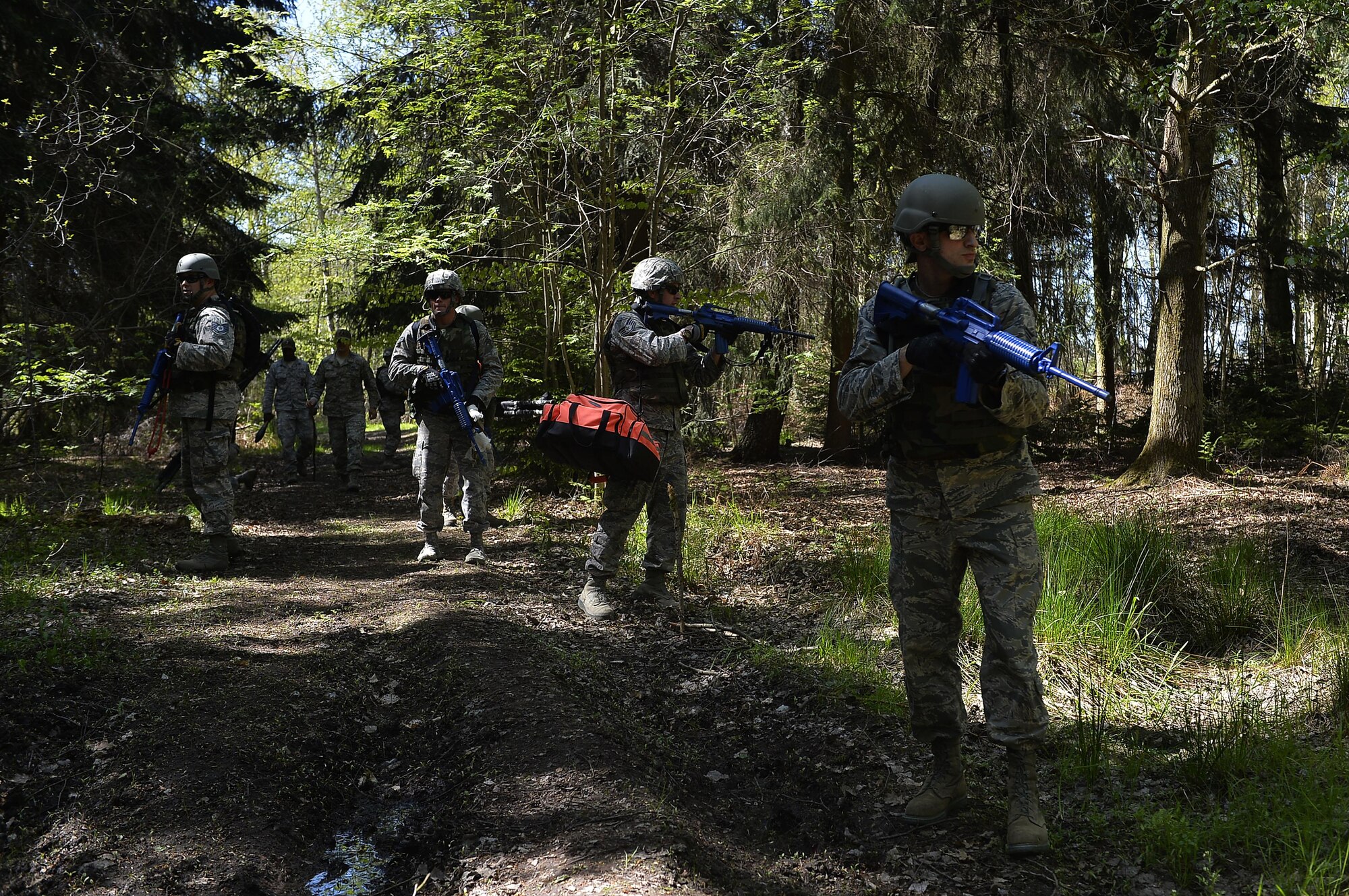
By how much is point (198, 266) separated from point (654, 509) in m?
4.09

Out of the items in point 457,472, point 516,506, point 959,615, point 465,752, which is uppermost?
point 457,472

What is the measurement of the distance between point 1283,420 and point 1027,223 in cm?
459

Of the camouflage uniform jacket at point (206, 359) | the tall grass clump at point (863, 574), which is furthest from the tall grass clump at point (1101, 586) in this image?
the camouflage uniform jacket at point (206, 359)

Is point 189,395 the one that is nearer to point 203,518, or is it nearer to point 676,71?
point 203,518

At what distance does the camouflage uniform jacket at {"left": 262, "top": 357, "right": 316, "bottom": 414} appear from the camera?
13930 mm

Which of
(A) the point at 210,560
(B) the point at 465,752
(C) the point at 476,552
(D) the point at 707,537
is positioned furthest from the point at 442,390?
(B) the point at 465,752

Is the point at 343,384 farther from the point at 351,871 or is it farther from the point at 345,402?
the point at 351,871

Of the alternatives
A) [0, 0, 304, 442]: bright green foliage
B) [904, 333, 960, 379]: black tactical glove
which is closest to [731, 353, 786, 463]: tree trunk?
[0, 0, 304, 442]: bright green foliage

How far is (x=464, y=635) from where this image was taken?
5484 mm

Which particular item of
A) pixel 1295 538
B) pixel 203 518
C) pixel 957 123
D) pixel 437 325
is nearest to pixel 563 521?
pixel 437 325

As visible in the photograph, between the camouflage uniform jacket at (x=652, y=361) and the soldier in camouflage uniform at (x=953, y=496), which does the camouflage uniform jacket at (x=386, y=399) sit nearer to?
the camouflage uniform jacket at (x=652, y=361)

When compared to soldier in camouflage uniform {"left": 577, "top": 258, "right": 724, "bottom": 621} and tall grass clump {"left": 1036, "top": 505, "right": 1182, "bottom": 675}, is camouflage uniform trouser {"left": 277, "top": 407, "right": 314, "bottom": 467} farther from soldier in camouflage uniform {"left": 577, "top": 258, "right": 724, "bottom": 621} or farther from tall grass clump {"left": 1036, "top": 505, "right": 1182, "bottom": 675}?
tall grass clump {"left": 1036, "top": 505, "right": 1182, "bottom": 675}

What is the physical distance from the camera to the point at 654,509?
21.3ft

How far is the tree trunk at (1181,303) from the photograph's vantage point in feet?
33.6
